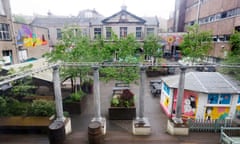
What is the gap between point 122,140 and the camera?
658cm

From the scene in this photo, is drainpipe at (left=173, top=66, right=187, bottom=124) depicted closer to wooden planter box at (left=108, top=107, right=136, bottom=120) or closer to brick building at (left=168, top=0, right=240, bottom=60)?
wooden planter box at (left=108, top=107, right=136, bottom=120)

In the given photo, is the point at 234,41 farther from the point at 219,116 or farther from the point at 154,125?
the point at 154,125

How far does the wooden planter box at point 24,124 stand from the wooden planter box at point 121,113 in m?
3.25

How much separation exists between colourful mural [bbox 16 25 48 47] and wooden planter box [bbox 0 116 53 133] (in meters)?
13.5

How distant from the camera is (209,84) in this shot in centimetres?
820

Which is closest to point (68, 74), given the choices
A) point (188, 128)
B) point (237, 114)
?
point (188, 128)

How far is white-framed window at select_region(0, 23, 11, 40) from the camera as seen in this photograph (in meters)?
15.0

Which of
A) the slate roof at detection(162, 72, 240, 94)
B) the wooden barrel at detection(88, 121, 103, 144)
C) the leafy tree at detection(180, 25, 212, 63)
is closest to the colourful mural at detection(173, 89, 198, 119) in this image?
the slate roof at detection(162, 72, 240, 94)

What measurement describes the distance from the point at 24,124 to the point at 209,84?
10.0 metres

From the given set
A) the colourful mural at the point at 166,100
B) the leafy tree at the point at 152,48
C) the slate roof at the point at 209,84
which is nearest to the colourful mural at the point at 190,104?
the slate roof at the point at 209,84

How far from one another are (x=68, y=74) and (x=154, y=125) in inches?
251

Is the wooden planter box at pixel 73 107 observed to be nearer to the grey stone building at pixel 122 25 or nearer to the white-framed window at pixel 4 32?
the white-framed window at pixel 4 32

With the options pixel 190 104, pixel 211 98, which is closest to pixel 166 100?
pixel 190 104

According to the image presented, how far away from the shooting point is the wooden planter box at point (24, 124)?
7.04 m
